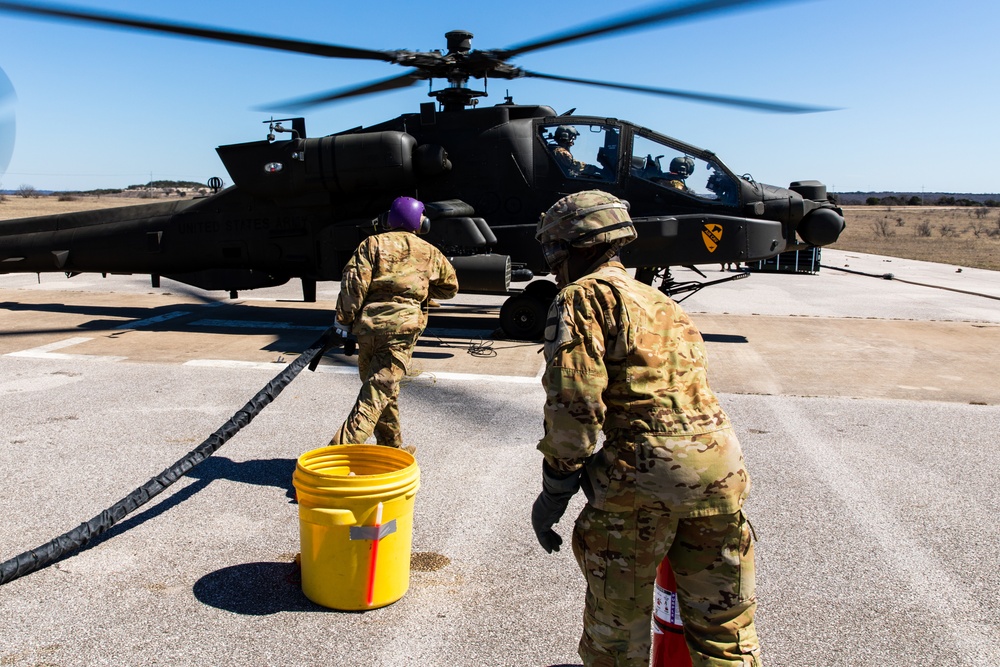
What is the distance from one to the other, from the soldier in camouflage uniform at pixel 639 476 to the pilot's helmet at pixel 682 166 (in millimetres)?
7592

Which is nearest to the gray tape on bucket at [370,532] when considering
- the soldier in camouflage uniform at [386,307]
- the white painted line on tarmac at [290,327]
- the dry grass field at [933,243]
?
the soldier in camouflage uniform at [386,307]

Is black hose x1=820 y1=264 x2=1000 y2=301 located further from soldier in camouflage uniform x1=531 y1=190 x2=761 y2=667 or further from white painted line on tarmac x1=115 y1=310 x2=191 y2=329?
soldier in camouflage uniform x1=531 y1=190 x2=761 y2=667

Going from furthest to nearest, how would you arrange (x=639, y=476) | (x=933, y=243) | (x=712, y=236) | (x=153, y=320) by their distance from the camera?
1. (x=933, y=243)
2. (x=153, y=320)
3. (x=712, y=236)
4. (x=639, y=476)

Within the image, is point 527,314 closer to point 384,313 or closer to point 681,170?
point 681,170

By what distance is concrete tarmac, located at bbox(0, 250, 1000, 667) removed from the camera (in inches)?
129

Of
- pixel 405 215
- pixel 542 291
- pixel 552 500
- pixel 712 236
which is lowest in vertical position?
pixel 542 291

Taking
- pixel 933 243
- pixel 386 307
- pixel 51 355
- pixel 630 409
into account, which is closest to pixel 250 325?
pixel 51 355

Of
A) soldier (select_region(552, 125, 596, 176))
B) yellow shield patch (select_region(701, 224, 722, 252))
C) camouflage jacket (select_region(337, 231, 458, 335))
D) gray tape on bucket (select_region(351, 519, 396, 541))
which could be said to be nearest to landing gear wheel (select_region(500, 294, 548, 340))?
soldier (select_region(552, 125, 596, 176))

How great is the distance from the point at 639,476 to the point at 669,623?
656 millimetres

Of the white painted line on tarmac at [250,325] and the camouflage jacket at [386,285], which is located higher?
the camouflage jacket at [386,285]

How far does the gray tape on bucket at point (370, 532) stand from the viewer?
3.28 m

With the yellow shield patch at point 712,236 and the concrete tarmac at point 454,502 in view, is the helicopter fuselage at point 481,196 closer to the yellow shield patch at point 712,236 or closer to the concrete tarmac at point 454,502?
the yellow shield patch at point 712,236

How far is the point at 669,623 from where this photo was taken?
8.88 feet

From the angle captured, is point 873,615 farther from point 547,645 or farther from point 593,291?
point 593,291
